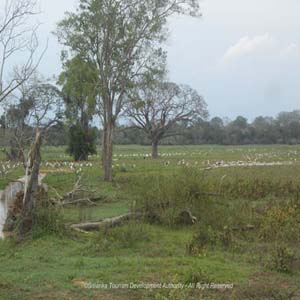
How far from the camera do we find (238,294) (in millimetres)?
6594

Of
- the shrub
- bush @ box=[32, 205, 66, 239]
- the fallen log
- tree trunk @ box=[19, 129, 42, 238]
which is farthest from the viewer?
the fallen log

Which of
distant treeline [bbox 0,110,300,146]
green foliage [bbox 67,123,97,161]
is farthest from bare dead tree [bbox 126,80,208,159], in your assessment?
distant treeline [bbox 0,110,300,146]

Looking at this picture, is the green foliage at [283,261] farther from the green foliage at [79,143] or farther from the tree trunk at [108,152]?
the green foliage at [79,143]

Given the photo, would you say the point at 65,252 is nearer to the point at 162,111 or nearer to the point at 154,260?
the point at 154,260

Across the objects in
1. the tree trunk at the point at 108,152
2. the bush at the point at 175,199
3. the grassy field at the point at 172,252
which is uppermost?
the tree trunk at the point at 108,152

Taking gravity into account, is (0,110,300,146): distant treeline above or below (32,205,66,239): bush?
above

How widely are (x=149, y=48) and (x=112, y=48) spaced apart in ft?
6.17

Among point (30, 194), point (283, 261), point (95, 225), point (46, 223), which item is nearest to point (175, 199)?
point (95, 225)

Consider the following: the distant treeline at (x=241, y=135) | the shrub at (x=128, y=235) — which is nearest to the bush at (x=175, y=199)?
the shrub at (x=128, y=235)

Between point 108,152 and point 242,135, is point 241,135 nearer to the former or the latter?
point 242,135

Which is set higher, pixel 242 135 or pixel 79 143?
pixel 242 135

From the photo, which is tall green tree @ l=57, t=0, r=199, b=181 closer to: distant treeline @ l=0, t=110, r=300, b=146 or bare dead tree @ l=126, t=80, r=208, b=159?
bare dead tree @ l=126, t=80, r=208, b=159

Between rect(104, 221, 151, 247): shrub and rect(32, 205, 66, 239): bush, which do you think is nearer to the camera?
rect(104, 221, 151, 247): shrub

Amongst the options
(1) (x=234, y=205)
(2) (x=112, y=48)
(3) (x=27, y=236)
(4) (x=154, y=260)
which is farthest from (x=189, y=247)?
(2) (x=112, y=48)
